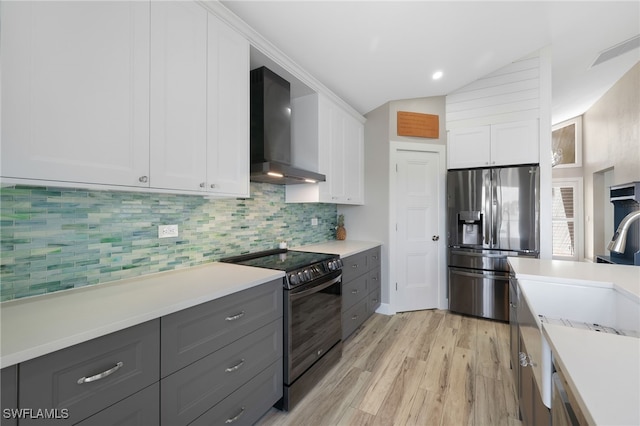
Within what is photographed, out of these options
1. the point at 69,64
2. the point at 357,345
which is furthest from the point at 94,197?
the point at 357,345

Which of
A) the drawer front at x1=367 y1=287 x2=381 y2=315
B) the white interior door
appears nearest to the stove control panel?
the drawer front at x1=367 y1=287 x2=381 y2=315

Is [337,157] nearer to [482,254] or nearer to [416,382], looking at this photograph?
[482,254]

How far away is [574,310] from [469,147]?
8.04ft

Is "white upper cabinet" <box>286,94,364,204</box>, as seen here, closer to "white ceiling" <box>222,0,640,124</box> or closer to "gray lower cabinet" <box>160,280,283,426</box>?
"white ceiling" <box>222,0,640,124</box>

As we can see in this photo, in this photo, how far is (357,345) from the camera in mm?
2711

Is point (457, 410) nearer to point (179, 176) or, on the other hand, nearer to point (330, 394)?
point (330, 394)

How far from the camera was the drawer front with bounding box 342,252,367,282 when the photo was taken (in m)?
2.62

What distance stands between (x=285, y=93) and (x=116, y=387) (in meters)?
2.27

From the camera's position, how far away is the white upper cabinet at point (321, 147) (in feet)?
9.01

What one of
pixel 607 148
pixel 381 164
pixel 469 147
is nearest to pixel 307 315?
pixel 381 164

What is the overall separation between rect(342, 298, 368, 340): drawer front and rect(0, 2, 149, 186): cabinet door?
2147mm

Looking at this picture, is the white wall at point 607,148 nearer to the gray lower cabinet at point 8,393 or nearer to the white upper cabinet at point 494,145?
the white upper cabinet at point 494,145

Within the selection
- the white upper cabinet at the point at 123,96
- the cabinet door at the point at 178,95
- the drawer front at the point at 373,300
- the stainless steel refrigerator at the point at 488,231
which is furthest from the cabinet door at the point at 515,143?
the cabinet door at the point at 178,95

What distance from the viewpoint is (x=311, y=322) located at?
6.57 feet
